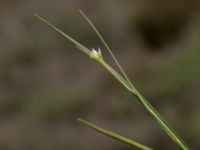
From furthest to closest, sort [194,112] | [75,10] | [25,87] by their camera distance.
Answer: [75,10] < [25,87] < [194,112]

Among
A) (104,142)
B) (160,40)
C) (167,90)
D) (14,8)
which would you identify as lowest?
(104,142)

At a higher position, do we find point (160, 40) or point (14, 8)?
point (14, 8)

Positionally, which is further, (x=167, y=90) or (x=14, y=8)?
(x=14, y=8)

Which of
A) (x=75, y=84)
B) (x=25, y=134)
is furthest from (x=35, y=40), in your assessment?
(x=25, y=134)

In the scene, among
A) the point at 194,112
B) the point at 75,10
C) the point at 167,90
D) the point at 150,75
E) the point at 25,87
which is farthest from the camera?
the point at 75,10

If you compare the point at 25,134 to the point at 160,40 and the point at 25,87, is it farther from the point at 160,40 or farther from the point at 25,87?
the point at 160,40

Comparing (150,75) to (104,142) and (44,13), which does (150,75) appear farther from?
(44,13)
